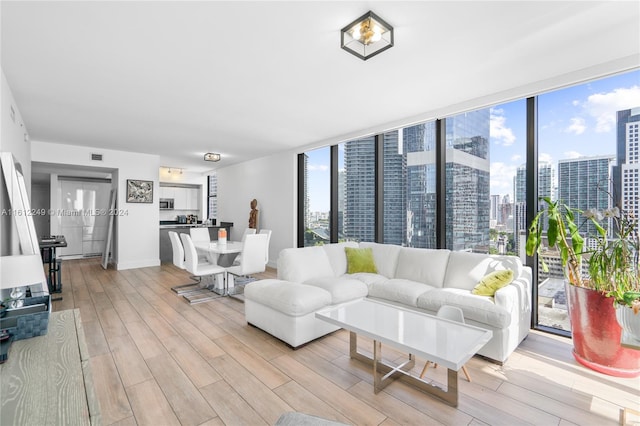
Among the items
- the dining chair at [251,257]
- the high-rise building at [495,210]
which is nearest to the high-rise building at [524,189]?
the high-rise building at [495,210]

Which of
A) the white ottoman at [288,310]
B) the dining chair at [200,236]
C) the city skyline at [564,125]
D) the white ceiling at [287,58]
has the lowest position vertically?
the white ottoman at [288,310]

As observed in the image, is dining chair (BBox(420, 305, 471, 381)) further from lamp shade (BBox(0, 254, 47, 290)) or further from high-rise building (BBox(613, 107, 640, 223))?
lamp shade (BBox(0, 254, 47, 290))

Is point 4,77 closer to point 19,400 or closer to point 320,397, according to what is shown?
point 19,400

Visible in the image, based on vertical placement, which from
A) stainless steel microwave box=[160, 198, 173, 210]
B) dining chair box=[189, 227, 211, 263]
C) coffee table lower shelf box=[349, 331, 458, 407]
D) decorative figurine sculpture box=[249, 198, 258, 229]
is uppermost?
stainless steel microwave box=[160, 198, 173, 210]

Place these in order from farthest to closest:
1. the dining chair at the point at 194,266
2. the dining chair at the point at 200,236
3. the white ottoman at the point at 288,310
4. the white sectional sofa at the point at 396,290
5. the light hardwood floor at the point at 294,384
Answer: the dining chair at the point at 200,236, the dining chair at the point at 194,266, the white ottoman at the point at 288,310, the white sectional sofa at the point at 396,290, the light hardwood floor at the point at 294,384

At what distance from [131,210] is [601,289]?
26.1 feet

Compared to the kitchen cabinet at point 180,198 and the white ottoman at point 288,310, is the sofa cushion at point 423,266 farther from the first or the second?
the kitchen cabinet at point 180,198

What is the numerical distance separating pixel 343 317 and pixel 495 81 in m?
2.93

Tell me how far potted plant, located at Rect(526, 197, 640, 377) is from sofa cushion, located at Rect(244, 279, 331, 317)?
7.40ft

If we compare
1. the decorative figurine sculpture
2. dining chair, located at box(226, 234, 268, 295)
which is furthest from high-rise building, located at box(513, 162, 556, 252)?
the decorative figurine sculpture

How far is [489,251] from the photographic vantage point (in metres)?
3.90

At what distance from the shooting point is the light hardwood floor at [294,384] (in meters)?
1.95

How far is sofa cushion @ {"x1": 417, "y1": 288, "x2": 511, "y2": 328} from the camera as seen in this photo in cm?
257

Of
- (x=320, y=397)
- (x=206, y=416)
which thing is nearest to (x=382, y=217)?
(x=320, y=397)
